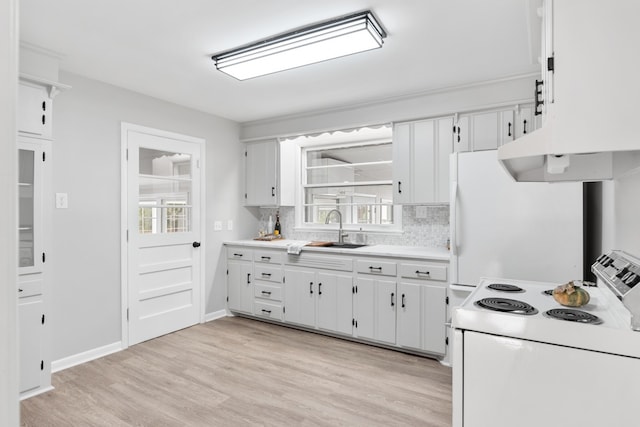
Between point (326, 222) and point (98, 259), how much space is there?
245cm

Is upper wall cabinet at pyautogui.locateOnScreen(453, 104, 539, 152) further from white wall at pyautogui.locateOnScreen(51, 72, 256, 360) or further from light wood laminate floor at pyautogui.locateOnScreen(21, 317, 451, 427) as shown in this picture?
white wall at pyautogui.locateOnScreen(51, 72, 256, 360)

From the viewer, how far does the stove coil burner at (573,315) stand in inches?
48.4

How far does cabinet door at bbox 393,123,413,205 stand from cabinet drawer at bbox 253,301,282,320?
5.72 feet

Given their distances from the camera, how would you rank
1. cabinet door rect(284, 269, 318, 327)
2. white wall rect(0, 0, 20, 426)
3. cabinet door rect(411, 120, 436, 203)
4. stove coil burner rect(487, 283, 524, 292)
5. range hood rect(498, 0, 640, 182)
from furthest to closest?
cabinet door rect(284, 269, 318, 327)
cabinet door rect(411, 120, 436, 203)
stove coil burner rect(487, 283, 524, 292)
range hood rect(498, 0, 640, 182)
white wall rect(0, 0, 20, 426)

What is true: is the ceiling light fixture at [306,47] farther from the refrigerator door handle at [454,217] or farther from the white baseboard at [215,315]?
the white baseboard at [215,315]

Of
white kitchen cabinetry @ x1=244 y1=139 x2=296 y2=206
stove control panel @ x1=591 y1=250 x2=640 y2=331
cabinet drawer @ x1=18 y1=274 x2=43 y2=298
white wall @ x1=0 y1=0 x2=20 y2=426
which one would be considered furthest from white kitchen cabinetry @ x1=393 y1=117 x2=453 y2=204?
white wall @ x1=0 y1=0 x2=20 y2=426

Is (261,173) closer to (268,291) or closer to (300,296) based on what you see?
(268,291)

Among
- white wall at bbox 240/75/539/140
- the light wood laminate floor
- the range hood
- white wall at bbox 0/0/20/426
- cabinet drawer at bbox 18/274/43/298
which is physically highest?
white wall at bbox 240/75/539/140

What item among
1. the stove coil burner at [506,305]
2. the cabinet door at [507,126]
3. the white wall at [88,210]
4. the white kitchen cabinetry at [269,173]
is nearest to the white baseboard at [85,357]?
the white wall at [88,210]

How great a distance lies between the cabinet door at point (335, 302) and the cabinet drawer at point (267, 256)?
1.79 ft

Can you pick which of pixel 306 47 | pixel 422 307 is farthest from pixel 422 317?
pixel 306 47

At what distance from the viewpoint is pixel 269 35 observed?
2.41 meters

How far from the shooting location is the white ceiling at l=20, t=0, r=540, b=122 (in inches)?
81.8

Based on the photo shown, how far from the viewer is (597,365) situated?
114cm
